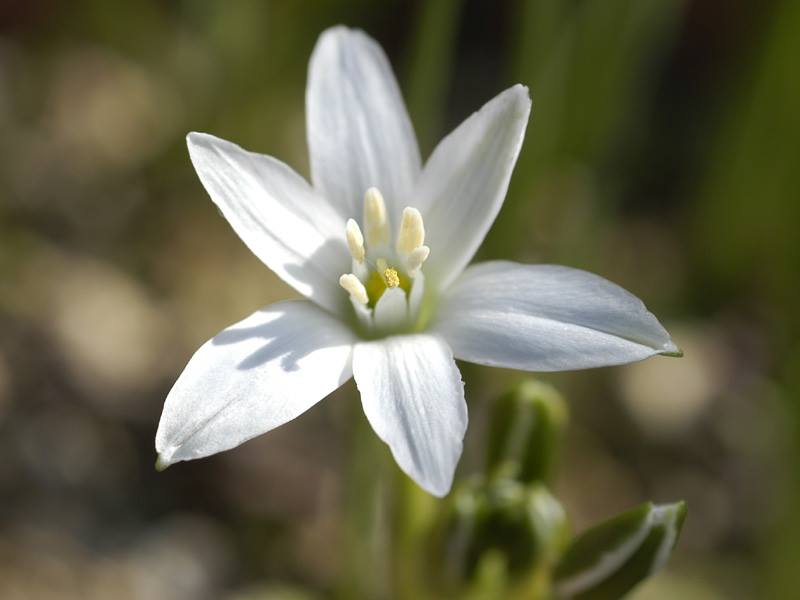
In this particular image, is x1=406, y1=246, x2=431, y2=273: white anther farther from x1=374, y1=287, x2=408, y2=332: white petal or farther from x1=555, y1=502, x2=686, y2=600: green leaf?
x1=555, y1=502, x2=686, y2=600: green leaf

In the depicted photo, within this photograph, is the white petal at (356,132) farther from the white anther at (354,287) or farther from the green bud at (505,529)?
the green bud at (505,529)

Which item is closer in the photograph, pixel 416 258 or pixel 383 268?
pixel 416 258

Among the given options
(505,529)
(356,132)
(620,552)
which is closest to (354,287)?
(356,132)

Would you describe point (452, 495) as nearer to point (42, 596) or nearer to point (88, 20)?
point (42, 596)

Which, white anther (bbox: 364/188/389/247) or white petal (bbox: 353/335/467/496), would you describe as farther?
white anther (bbox: 364/188/389/247)

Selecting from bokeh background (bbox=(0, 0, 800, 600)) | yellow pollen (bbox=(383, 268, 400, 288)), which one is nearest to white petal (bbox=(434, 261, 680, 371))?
yellow pollen (bbox=(383, 268, 400, 288))

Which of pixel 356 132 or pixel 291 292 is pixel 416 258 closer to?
pixel 356 132
